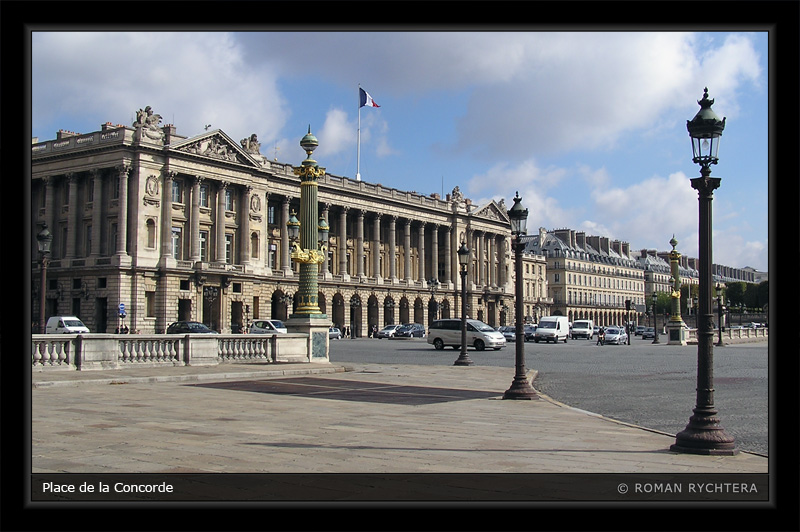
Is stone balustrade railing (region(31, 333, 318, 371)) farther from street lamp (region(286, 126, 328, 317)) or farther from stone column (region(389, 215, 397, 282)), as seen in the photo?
stone column (region(389, 215, 397, 282))

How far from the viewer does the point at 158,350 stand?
25.5m

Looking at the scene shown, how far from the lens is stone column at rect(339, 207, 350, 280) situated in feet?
325

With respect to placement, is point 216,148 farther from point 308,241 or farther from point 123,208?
point 308,241

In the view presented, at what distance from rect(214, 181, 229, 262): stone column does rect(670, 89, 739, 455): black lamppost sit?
239 feet

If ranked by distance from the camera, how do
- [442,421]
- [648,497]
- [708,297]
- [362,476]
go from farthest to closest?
[442,421], [708,297], [362,476], [648,497]

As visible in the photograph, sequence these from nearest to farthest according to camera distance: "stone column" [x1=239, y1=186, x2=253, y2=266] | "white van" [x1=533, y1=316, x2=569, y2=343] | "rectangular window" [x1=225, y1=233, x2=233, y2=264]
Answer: "white van" [x1=533, y1=316, x2=569, y2=343] → "rectangular window" [x1=225, y1=233, x2=233, y2=264] → "stone column" [x1=239, y1=186, x2=253, y2=266]

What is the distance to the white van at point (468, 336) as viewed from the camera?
162 ft

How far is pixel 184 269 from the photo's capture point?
2985 inches

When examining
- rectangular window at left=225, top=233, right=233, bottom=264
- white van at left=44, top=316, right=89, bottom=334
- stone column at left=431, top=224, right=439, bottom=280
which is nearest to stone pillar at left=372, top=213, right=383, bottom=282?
stone column at left=431, top=224, right=439, bottom=280

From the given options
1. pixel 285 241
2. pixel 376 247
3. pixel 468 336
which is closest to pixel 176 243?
pixel 285 241

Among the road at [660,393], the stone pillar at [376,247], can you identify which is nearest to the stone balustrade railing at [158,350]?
the road at [660,393]

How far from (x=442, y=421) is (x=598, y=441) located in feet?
10.3
